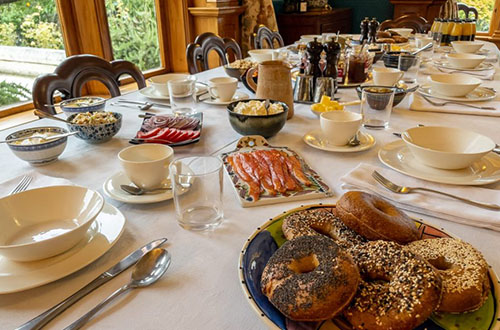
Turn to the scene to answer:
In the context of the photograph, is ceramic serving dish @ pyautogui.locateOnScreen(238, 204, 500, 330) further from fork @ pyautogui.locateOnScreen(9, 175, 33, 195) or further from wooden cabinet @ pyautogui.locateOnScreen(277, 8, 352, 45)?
wooden cabinet @ pyautogui.locateOnScreen(277, 8, 352, 45)

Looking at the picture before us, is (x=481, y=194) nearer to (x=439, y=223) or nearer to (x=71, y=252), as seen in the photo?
(x=439, y=223)

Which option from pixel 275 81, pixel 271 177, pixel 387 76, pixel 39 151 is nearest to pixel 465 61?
pixel 387 76

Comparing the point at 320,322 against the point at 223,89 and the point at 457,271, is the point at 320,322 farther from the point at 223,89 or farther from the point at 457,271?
the point at 223,89

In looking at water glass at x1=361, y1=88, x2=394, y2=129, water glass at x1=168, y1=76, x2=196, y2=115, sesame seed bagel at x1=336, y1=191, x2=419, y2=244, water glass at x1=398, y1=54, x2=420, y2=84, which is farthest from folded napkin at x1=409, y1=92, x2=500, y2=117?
sesame seed bagel at x1=336, y1=191, x2=419, y2=244

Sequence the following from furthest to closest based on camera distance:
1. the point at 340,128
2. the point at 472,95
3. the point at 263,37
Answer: the point at 263,37, the point at 472,95, the point at 340,128

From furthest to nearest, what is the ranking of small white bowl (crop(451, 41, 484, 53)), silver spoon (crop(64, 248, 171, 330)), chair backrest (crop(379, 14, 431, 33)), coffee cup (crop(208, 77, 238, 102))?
chair backrest (crop(379, 14, 431, 33)), small white bowl (crop(451, 41, 484, 53)), coffee cup (crop(208, 77, 238, 102)), silver spoon (crop(64, 248, 171, 330))

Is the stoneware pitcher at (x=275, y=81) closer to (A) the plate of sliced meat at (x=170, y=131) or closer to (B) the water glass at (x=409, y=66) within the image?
(A) the plate of sliced meat at (x=170, y=131)

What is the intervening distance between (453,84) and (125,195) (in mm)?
1368

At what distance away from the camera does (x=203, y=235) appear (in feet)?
2.33

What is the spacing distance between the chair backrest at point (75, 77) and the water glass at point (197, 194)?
91 cm

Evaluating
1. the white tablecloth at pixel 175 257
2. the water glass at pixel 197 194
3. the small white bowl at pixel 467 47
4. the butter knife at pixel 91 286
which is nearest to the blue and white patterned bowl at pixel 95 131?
the white tablecloth at pixel 175 257

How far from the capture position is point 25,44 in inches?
113

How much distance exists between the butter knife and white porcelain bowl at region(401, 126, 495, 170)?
635mm

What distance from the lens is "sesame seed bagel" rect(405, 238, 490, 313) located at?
47 centimetres
